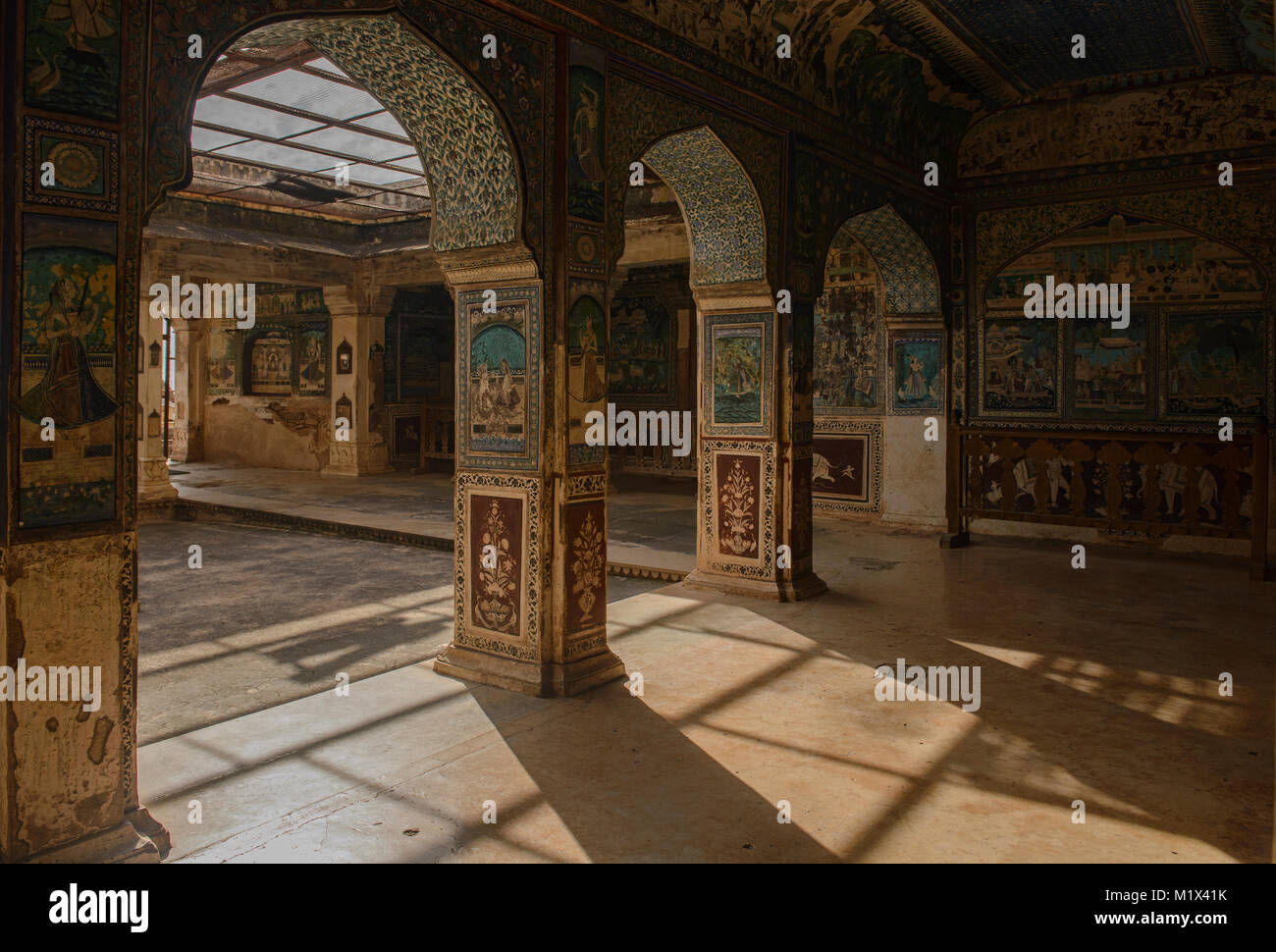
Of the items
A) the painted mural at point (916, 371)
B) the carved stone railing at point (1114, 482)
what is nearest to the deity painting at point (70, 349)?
the carved stone railing at point (1114, 482)

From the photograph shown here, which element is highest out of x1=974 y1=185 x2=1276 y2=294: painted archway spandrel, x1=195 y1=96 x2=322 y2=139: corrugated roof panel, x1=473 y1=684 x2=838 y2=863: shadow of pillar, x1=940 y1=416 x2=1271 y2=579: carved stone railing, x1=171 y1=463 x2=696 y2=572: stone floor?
x1=195 y1=96 x2=322 y2=139: corrugated roof panel

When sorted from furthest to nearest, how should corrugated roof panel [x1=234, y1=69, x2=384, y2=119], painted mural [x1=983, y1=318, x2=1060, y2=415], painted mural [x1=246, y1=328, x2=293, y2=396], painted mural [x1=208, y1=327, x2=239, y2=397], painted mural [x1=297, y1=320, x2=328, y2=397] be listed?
painted mural [x1=208, y1=327, x2=239, y2=397]
painted mural [x1=246, y1=328, x2=293, y2=396]
painted mural [x1=297, y1=320, x2=328, y2=397]
painted mural [x1=983, y1=318, x2=1060, y2=415]
corrugated roof panel [x1=234, y1=69, x2=384, y2=119]

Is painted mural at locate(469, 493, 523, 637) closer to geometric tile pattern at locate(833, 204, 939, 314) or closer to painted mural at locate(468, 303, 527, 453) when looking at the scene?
painted mural at locate(468, 303, 527, 453)

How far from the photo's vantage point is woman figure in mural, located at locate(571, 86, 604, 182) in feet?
16.3

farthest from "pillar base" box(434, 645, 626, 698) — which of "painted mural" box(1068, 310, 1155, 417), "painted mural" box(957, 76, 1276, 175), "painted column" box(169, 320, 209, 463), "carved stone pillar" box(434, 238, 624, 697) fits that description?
"painted column" box(169, 320, 209, 463)

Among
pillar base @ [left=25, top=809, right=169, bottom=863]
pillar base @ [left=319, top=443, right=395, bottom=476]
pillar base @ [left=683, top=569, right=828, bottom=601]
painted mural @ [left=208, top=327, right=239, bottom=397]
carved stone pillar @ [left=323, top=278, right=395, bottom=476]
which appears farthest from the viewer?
painted mural @ [left=208, top=327, right=239, bottom=397]

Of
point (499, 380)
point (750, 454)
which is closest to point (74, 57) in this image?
point (499, 380)

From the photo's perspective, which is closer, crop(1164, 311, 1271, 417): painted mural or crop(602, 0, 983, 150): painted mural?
crop(602, 0, 983, 150): painted mural

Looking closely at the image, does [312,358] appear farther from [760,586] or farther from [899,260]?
[760,586]

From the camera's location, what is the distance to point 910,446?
33.5 feet

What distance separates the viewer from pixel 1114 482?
852 cm

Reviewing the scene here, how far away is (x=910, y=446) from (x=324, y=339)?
1064 centimetres

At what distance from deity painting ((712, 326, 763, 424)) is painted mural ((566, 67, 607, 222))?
213cm
